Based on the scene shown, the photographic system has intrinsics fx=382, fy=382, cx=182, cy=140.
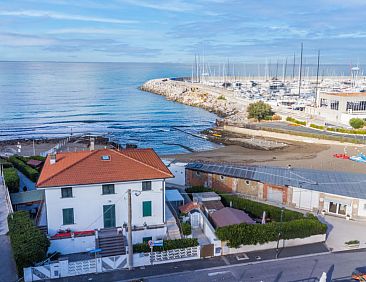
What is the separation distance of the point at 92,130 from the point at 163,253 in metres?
57.4

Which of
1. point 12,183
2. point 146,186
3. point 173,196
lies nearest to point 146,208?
point 146,186

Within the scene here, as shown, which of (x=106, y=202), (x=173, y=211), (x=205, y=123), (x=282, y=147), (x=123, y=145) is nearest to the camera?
(x=106, y=202)

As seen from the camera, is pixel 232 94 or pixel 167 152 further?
pixel 232 94

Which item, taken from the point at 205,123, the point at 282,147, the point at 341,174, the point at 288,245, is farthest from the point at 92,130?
the point at 288,245

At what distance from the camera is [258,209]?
27.5 metres

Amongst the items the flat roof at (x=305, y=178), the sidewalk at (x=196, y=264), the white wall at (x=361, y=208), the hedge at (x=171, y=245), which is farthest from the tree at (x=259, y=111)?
the hedge at (x=171, y=245)

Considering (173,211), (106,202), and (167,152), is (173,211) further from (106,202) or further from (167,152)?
(167,152)

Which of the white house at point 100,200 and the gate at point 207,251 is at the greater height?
the white house at point 100,200

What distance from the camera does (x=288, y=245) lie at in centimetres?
2314

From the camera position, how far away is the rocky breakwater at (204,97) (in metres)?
94.0

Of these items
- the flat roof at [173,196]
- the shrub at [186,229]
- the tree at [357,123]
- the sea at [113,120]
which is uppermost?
the tree at [357,123]

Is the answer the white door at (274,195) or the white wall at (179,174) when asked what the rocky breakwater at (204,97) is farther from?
the white door at (274,195)

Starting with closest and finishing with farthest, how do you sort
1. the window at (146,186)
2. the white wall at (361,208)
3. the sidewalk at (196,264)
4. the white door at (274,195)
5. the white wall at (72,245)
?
1. the sidewalk at (196,264)
2. the white wall at (72,245)
3. the window at (146,186)
4. the white wall at (361,208)
5. the white door at (274,195)

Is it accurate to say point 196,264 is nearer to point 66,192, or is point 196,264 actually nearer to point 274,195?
point 66,192
